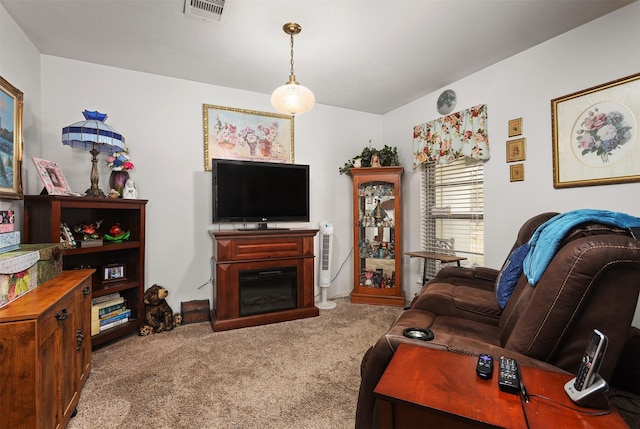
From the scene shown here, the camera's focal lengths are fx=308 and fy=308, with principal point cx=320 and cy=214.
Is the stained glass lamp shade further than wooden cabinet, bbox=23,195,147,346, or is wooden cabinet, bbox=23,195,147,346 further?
the stained glass lamp shade

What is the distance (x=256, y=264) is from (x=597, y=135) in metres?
2.98

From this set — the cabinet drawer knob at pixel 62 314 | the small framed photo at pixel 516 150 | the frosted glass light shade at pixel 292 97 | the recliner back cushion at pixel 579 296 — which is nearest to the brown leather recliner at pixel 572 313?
the recliner back cushion at pixel 579 296

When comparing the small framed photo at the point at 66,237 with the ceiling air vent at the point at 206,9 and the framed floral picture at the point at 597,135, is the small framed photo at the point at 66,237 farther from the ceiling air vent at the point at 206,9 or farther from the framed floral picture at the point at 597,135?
the framed floral picture at the point at 597,135

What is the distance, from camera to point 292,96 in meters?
2.19

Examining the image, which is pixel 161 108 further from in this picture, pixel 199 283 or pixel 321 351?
pixel 321 351

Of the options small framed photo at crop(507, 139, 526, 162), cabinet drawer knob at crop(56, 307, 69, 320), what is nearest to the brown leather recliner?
cabinet drawer knob at crop(56, 307, 69, 320)

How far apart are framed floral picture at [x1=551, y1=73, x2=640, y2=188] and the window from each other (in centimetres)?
77

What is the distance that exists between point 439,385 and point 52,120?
3.50 meters

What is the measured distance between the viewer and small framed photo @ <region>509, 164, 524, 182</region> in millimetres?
2705

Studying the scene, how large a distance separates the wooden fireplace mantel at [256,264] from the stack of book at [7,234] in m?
1.47

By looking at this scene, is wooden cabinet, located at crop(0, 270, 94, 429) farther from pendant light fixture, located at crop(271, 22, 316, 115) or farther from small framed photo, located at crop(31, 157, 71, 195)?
pendant light fixture, located at crop(271, 22, 316, 115)

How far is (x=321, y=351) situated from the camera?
8.04ft

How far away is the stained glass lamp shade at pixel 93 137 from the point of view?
2.38m

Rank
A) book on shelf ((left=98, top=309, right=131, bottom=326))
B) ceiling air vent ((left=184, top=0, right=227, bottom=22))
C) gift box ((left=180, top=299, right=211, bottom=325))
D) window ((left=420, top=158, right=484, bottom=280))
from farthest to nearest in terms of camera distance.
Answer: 1. window ((left=420, top=158, right=484, bottom=280))
2. gift box ((left=180, top=299, right=211, bottom=325))
3. book on shelf ((left=98, top=309, right=131, bottom=326))
4. ceiling air vent ((left=184, top=0, right=227, bottom=22))
